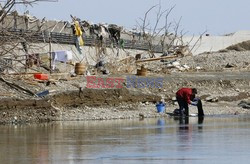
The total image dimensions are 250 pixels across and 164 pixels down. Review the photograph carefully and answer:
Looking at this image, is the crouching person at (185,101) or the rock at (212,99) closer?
the crouching person at (185,101)

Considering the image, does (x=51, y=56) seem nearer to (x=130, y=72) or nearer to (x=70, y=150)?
(x=130, y=72)

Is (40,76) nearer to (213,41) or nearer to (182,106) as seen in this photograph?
(182,106)

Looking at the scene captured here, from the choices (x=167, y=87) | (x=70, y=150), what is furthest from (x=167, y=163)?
(x=167, y=87)

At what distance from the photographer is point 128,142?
21281 millimetres

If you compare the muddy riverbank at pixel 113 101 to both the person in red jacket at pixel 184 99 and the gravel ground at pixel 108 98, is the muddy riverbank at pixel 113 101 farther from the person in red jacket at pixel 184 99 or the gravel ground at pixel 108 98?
the person in red jacket at pixel 184 99

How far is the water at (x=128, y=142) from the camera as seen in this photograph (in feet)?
56.6

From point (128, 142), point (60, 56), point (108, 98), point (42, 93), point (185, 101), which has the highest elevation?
point (60, 56)

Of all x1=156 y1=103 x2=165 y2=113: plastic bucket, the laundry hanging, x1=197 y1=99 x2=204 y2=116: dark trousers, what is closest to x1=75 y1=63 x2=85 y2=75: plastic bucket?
the laundry hanging

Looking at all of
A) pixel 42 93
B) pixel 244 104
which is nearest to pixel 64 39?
pixel 244 104

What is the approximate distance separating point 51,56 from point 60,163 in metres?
23.9

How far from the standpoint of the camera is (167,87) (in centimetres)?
4006

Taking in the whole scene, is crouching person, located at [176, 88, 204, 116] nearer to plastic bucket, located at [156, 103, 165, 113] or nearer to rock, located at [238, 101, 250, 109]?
plastic bucket, located at [156, 103, 165, 113]

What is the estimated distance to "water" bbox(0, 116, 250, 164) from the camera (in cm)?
1727

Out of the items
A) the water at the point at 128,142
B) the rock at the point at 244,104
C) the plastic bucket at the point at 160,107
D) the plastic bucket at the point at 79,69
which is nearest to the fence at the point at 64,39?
the plastic bucket at the point at 79,69
